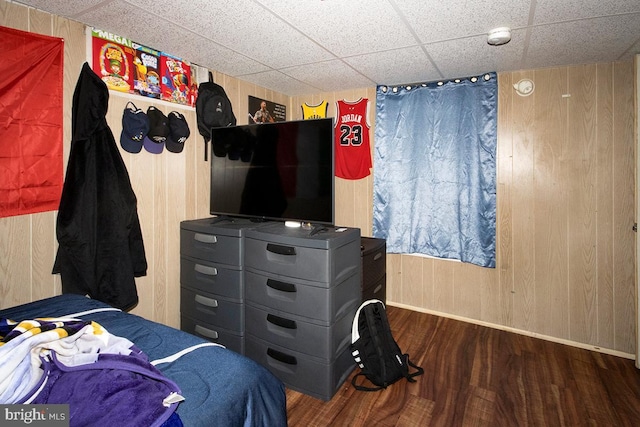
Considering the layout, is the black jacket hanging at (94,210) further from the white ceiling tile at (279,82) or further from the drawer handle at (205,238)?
the white ceiling tile at (279,82)

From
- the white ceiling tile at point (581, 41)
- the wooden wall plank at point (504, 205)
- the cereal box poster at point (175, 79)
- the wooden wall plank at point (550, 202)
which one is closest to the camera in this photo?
the white ceiling tile at point (581, 41)

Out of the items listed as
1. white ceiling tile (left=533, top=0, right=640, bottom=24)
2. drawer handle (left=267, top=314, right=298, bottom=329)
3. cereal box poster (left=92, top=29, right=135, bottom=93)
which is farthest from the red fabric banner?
white ceiling tile (left=533, top=0, right=640, bottom=24)

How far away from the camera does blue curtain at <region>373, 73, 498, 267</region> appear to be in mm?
2844

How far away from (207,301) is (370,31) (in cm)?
208

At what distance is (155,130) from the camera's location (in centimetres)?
227

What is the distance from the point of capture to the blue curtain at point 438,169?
2844 millimetres

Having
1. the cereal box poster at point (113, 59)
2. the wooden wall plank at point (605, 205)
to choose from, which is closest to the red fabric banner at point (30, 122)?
the cereal box poster at point (113, 59)

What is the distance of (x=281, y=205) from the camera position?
2297 millimetres

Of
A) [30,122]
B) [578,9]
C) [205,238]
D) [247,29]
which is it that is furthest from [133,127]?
[578,9]

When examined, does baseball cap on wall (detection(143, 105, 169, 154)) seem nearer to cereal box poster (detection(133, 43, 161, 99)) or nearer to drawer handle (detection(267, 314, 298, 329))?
A: cereal box poster (detection(133, 43, 161, 99))

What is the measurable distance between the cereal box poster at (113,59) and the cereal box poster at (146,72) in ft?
0.11

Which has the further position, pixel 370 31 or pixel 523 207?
pixel 523 207

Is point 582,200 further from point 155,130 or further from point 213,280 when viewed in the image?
point 155,130

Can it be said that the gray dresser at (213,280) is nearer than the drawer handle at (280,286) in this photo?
No
